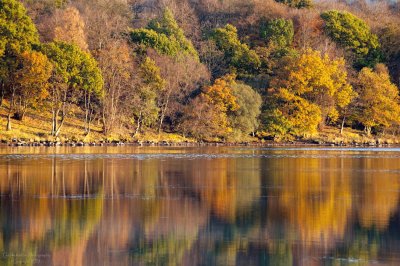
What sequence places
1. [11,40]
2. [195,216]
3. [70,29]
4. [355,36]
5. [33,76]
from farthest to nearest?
[355,36] → [70,29] → [11,40] → [33,76] → [195,216]

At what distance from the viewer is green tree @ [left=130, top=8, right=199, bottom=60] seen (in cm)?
8200

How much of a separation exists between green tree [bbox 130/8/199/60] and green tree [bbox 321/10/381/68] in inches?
754

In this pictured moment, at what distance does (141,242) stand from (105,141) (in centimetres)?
5249

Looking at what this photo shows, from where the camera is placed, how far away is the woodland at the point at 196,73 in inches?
2648

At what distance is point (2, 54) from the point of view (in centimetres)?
6594

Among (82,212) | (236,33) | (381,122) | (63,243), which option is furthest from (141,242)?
(236,33)

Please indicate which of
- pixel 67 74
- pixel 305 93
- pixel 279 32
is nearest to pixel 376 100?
pixel 305 93

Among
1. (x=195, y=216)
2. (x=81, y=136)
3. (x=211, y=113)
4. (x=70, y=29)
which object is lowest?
(x=195, y=216)

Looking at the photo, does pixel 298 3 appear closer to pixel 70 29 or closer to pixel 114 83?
pixel 70 29

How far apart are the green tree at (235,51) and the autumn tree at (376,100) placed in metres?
12.0

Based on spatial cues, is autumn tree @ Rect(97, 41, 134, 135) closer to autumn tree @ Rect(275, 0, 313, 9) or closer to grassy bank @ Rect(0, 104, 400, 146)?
grassy bank @ Rect(0, 104, 400, 146)

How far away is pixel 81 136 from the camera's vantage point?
68562 millimetres

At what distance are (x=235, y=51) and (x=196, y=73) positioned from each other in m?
11.0

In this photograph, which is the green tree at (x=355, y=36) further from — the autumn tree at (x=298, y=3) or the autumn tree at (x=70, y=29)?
the autumn tree at (x=70, y=29)
